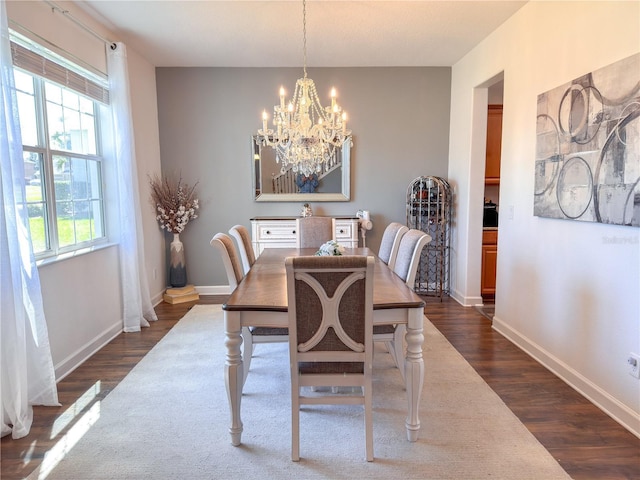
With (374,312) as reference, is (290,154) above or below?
above

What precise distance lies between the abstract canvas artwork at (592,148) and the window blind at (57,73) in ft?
11.3

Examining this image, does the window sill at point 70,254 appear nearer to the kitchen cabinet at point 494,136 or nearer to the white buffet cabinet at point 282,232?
the white buffet cabinet at point 282,232

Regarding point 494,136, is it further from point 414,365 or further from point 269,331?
point 269,331

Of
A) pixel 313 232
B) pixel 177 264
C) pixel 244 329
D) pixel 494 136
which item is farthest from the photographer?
pixel 494 136

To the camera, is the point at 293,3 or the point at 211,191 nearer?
the point at 293,3

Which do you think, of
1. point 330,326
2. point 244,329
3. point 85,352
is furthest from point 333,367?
point 85,352

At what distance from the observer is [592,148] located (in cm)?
229

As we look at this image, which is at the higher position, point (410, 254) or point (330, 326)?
point (410, 254)

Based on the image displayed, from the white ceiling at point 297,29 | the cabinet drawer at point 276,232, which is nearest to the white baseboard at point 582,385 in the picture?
the cabinet drawer at point 276,232

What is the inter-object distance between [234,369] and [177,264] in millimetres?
2961

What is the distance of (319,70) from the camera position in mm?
4598

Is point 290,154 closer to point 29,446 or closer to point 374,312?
point 374,312

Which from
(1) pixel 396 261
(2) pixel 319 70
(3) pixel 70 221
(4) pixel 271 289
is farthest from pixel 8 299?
(2) pixel 319 70

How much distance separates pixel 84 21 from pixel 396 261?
10.1 ft
